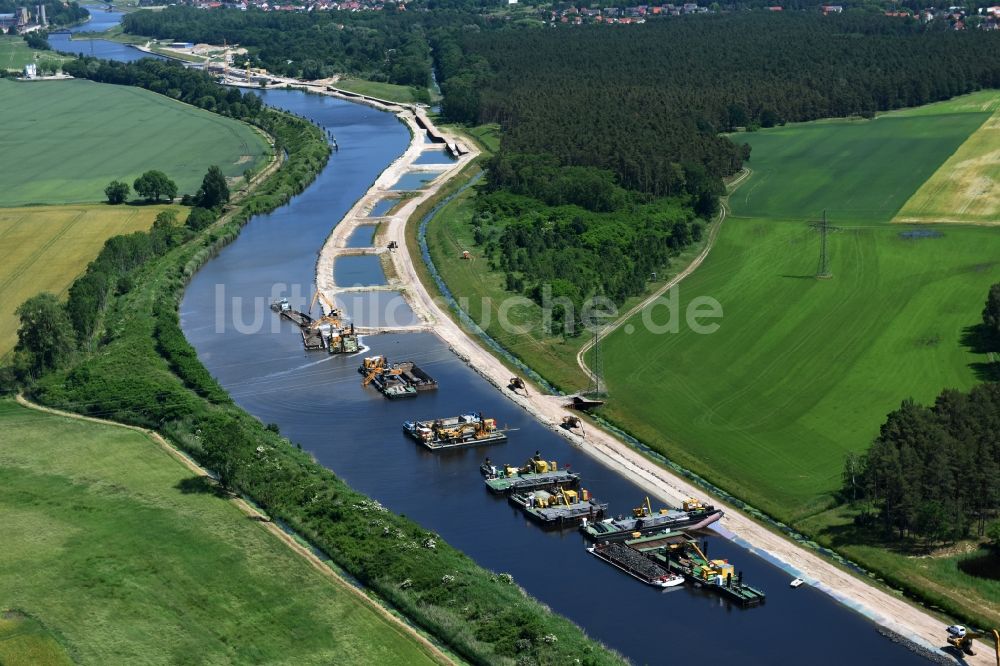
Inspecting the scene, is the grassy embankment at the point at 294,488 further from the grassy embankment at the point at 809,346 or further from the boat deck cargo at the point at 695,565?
the grassy embankment at the point at 809,346

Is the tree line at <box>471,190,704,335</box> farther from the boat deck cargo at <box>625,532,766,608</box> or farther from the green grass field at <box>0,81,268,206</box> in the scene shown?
the green grass field at <box>0,81,268,206</box>

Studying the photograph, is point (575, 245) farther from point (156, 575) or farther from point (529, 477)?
point (156, 575)

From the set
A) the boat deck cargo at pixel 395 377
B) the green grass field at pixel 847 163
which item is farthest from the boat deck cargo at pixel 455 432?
the green grass field at pixel 847 163

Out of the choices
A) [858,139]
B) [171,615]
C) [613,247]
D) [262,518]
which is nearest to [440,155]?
A: [858,139]

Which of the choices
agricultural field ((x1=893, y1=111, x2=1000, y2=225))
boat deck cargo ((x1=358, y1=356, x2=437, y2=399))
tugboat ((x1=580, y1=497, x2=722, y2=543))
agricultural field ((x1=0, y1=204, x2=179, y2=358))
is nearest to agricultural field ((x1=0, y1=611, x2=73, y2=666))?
tugboat ((x1=580, y1=497, x2=722, y2=543))

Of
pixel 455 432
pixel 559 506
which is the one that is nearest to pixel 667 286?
pixel 455 432

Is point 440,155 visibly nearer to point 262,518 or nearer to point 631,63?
point 631,63
